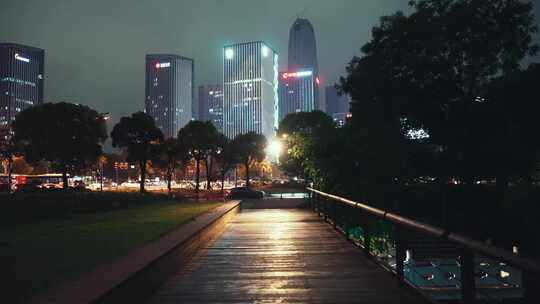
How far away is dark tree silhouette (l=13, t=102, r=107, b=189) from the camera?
44.5 metres

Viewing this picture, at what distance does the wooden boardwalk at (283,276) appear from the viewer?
5891mm

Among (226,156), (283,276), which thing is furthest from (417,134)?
(226,156)

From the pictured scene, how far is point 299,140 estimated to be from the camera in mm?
20203

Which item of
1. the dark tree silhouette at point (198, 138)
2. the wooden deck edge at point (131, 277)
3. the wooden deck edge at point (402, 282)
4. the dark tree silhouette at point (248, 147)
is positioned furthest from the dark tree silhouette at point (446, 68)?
the dark tree silhouette at point (248, 147)

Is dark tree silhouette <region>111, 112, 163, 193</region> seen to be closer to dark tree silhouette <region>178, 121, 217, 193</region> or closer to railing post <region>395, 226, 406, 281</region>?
dark tree silhouette <region>178, 121, 217, 193</region>

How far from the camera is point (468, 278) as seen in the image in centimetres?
421

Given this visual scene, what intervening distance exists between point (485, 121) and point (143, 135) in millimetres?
34159

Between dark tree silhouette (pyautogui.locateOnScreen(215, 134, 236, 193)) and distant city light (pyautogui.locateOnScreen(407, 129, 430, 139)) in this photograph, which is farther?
dark tree silhouette (pyautogui.locateOnScreen(215, 134, 236, 193))

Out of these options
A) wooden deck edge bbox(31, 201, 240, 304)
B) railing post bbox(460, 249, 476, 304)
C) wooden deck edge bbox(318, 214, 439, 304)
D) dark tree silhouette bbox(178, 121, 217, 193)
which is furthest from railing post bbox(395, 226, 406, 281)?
dark tree silhouette bbox(178, 121, 217, 193)

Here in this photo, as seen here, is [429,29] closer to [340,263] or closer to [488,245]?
[340,263]

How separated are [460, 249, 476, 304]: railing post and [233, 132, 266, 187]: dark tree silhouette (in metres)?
74.7

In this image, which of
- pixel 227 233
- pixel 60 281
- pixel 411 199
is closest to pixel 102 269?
pixel 60 281

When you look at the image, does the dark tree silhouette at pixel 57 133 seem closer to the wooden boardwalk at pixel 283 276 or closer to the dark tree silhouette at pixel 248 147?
the dark tree silhouette at pixel 248 147

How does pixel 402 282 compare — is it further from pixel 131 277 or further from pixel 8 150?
pixel 8 150
